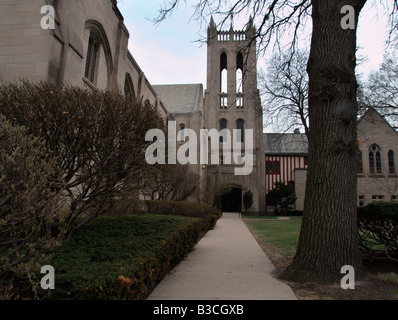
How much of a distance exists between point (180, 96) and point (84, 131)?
34.8 metres

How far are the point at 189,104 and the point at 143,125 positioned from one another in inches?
1239

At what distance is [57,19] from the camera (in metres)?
9.64

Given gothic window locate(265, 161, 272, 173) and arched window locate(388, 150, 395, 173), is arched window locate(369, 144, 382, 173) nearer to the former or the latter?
arched window locate(388, 150, 395, 173)

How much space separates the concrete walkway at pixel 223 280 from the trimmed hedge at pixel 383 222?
224 centimetres

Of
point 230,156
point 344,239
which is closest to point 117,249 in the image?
point 344,239

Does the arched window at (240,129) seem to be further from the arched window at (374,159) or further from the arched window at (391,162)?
the arched window at (391,162)

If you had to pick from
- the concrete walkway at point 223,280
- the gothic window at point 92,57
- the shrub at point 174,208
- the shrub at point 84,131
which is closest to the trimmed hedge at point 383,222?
the concrete walkway at point 223,280

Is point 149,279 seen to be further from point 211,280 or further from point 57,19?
point 57,19

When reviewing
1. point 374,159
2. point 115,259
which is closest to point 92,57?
point 115,259

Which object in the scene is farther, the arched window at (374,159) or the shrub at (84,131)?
the arched window at (374,159)

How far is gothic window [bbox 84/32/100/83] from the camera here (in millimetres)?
13219

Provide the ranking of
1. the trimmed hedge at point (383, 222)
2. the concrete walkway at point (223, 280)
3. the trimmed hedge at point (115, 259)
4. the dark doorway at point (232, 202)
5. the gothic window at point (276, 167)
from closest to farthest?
the trimmed hedge at point (115, 259) < the concrete walkway at point (223, 280) < the trimmed hedge at point (383, 222) < the dark doorway at point (232, 202) < the gothic window at point (276, 167)

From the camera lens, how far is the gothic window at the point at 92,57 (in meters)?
13.2

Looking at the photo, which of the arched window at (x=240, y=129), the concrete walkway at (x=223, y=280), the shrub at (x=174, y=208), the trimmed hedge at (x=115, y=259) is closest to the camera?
the trimmed hedge at (x=115, y=259)
